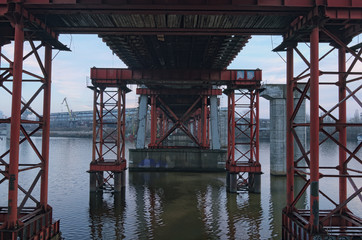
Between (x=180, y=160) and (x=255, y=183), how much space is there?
12.7m

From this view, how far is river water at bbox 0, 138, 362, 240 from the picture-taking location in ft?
45.4

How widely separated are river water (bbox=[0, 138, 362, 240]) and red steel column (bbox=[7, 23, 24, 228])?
4.74 m

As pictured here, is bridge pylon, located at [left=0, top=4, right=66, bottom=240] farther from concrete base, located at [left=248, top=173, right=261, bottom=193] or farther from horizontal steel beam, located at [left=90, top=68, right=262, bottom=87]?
concrete base, located at [left=248, top=173, right=261, bottom=193]

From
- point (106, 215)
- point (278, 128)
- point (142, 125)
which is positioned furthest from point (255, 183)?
point (142, 125)

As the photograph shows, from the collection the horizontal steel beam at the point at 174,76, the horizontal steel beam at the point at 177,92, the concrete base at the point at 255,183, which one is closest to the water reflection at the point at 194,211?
the concrete base at the point at 255,183

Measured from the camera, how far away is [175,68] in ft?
80.7

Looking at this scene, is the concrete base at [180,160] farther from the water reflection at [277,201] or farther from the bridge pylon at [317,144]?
the bridge pylon at [317,144]

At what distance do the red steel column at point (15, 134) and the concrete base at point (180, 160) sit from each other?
23.7 meters

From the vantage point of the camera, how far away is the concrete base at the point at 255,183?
22.1 metres

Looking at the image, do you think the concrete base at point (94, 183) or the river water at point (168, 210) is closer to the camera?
the river water at point (168, 210)

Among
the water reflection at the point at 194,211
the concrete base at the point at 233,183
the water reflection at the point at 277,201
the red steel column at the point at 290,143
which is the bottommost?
the water reflection at the point at 277,201

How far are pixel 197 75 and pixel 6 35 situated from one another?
14566 mm

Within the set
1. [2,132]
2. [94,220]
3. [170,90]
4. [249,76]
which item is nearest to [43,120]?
[94,220]

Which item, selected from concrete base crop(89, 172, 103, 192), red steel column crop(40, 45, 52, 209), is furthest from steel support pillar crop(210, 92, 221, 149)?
red steel column crop(40, 45, 52, 209)
